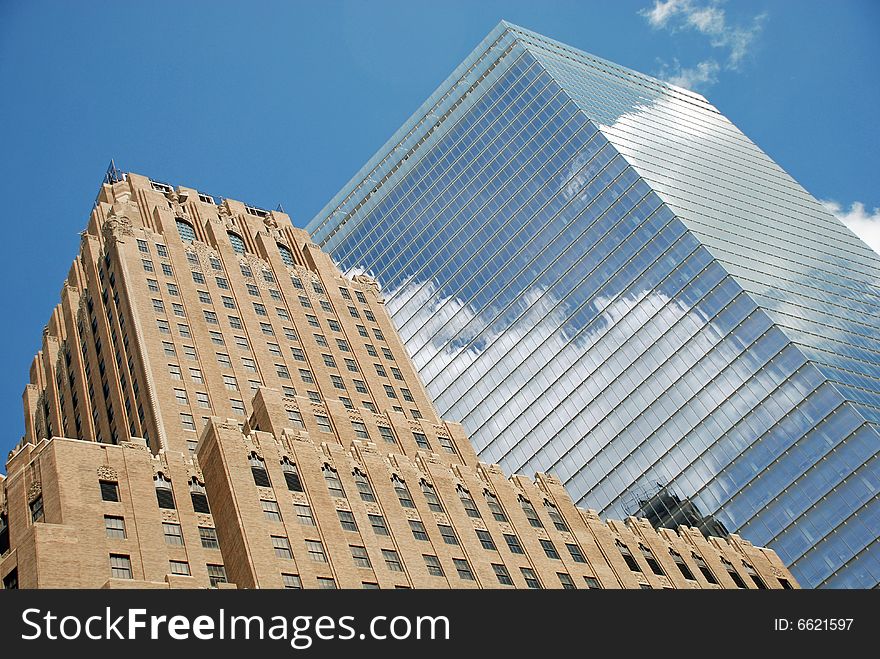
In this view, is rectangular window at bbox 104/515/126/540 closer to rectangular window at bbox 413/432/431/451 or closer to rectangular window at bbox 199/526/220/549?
rectangular window at bbox 199/526/220/549

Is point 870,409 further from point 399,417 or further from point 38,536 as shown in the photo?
point 38,536

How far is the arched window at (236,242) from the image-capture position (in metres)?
121

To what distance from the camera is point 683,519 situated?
109 m

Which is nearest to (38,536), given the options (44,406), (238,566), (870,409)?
(238,566)

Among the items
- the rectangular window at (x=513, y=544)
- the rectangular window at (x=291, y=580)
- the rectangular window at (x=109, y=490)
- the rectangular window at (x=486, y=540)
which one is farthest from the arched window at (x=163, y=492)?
the rectangular window at (x=513, y=544)

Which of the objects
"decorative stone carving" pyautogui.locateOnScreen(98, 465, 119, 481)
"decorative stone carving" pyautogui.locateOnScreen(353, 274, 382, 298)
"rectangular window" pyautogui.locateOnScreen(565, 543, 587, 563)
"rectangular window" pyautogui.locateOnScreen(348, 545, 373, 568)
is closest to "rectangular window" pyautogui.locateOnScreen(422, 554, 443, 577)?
"rectangular window" pyautogui.locateOnScreen(348, 545, 373, 568)

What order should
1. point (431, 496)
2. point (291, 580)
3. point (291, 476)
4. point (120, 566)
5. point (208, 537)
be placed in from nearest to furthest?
point (120, 566), point (291, 580), point (208, 537), point (291, 476), point (431, 496)

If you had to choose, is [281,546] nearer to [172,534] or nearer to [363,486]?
[172,534]

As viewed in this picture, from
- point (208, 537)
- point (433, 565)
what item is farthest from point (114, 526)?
point (433, 565)

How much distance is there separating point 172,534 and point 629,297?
71251mm

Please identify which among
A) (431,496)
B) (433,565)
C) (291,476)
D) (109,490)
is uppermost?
(109,490)

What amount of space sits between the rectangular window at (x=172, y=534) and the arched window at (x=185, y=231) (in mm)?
51130

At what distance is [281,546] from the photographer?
69.1 m
